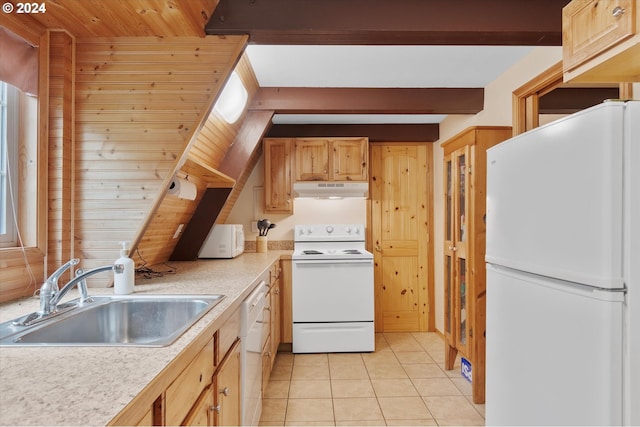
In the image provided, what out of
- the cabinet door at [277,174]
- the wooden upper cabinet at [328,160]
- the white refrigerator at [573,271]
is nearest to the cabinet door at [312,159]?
the wooden upper cabinet at [328,160]

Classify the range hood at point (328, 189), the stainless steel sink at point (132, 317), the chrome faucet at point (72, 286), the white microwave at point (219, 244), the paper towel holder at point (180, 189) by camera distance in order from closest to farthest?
the chrome faucet at point (72, 286)
the stainless steel sink at point (132, 317)
the paper towel holder at point (180, 189)
the white microwave at point (219, 244)
the range hood at point (328, 189)

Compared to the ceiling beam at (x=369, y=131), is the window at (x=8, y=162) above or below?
below

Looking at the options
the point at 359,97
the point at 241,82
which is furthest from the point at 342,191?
the point at 241,82

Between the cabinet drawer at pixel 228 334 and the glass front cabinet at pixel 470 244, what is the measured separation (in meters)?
1.65

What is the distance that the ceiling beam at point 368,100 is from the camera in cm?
284

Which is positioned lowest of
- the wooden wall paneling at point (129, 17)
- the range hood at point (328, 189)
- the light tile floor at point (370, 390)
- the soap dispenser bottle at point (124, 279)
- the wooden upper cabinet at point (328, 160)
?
the light tile floor at point (370, 390)

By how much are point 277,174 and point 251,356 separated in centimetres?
223

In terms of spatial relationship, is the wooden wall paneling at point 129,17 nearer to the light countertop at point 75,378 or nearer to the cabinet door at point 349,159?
the light countertop at point 75,378

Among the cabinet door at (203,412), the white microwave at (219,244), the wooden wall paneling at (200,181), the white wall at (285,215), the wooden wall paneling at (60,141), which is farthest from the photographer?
the white wall at (285,215)

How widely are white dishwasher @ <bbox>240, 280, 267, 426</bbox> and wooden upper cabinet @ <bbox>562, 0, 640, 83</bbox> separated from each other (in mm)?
1798

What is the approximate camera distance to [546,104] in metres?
2.38

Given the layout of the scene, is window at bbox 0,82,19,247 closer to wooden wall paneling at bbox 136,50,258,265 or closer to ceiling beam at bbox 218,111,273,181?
wooden wall paneling at bbox 136,50,258,265

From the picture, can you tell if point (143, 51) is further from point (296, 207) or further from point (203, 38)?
point (296, 207)

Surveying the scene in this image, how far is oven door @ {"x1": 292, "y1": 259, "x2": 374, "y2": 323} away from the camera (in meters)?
3.42
